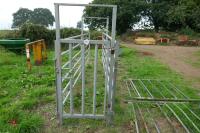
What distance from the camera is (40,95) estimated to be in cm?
527

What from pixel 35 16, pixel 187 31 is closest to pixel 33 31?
pixel 187 31

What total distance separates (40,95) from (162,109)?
2209 millimetres

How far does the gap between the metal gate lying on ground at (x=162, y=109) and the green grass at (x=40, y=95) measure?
0.17m

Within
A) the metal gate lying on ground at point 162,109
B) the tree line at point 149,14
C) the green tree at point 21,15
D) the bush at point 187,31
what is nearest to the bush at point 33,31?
the tree line at point 149,14

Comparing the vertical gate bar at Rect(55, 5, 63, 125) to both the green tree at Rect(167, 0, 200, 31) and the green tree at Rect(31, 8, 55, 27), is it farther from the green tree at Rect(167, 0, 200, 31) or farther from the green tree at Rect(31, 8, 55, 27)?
the green tree at Rect(31, 8, 55, 27)

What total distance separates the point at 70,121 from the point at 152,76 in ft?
11.9

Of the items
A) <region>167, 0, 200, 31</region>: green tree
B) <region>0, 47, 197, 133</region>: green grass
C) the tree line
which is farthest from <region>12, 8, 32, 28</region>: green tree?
<region>0, 47, 197, 133</region>: green grass

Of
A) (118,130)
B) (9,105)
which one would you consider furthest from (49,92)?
(118,130)

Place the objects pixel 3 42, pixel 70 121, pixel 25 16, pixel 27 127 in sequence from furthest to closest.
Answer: pixel 25 16
pixel 3 42
pixel 70 121
pixel 27 127

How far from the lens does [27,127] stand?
149 inches

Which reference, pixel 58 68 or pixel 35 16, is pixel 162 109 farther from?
pixel 35 16

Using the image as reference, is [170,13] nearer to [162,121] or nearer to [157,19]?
[157,19]

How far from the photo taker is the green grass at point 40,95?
153 inches

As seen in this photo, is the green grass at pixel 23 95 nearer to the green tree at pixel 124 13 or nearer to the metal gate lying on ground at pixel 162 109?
the metal gate lying on ground at pixel 162 109
